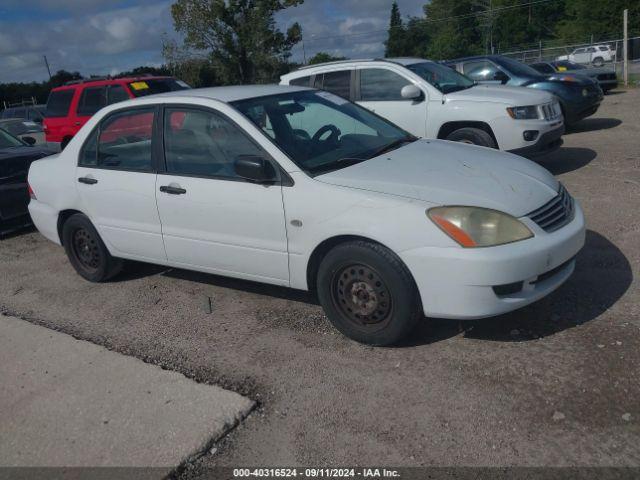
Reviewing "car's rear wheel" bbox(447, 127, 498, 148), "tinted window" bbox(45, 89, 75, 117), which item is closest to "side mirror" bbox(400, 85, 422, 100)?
"car's rear wheel" bbox(447, 127, 498, 148)

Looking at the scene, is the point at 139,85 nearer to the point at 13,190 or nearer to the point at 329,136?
the point at 13,190

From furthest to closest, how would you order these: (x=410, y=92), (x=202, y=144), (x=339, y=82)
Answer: (x=339, y=82) → (x=410, y=92) → (x=202, y=144)

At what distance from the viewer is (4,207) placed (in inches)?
288

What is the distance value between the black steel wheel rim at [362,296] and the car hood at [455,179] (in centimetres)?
53

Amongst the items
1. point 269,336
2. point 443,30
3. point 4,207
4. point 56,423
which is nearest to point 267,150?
point 269,336

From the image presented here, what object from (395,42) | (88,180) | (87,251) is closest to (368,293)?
(88,180)

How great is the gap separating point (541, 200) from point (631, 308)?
100cm

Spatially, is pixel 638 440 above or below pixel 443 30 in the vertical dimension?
below

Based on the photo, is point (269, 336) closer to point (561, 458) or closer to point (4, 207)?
point (561, 458)

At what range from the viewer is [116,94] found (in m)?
11.2

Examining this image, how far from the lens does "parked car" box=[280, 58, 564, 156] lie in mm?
7586

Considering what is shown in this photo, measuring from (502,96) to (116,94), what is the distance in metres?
7.16

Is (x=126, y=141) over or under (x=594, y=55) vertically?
over

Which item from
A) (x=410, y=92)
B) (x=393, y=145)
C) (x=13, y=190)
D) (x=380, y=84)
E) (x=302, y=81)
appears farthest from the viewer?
(x=302, y=81)
